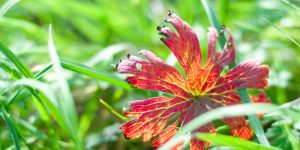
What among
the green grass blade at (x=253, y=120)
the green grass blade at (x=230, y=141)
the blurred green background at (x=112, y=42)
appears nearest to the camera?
the green grass blade at (x=230, y=141)

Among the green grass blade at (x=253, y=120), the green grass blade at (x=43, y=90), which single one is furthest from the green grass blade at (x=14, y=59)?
the green grass blade at (x=253, y=120)

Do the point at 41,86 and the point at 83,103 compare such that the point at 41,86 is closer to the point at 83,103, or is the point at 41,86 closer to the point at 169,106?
the point at 169,106

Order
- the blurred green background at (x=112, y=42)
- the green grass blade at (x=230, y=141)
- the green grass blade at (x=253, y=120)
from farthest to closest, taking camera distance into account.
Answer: the blurred green background at (x=112, y=42)
the green grass blade at (x=253, y=120)
the green grass blade at (x=230, y=141)

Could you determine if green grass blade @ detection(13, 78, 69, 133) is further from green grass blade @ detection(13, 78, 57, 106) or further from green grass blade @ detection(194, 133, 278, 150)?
green grass blade @ detection(194, 133, 278, 150)

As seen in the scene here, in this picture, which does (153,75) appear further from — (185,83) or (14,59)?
(14,59)

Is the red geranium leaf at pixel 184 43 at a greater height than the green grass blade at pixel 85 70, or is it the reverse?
the green grass blade at pixel 85 70

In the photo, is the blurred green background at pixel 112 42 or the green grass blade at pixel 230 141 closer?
the green grass blade at pixel 230 141

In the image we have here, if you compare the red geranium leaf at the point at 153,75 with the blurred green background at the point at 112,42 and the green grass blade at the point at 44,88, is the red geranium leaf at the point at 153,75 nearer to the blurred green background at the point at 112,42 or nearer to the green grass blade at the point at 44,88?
the green grass blade at the point at 44,88
